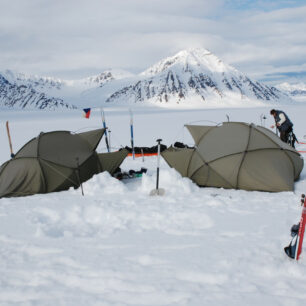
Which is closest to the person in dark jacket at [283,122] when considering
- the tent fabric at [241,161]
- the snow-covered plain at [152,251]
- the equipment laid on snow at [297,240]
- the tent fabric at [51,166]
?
the tent fabric at [241,161]

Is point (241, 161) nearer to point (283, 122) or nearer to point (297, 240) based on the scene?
point (297, 240)

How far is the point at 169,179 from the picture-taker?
795 centimetres

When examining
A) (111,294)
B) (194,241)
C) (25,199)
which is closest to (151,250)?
(194,241)

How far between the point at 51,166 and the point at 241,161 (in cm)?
522

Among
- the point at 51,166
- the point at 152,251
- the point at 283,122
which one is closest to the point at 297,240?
the point at 152,251

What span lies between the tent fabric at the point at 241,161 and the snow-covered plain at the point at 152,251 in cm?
62

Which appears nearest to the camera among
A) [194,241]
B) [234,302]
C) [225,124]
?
[234,302]

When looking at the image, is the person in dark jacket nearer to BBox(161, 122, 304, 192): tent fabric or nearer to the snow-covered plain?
BBox(161, 122, 304, 192): tent fabric

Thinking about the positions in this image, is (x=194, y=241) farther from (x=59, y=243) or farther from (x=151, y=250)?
(x=59, y=243)

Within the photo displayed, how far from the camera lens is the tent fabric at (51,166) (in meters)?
8.29

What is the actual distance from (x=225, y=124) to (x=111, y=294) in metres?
6.84

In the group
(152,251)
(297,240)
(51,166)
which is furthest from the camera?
(51,166)

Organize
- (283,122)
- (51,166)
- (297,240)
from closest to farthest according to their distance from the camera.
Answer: (297,240)
(51,166)
(283,122)

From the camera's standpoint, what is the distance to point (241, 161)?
26.5 ft
